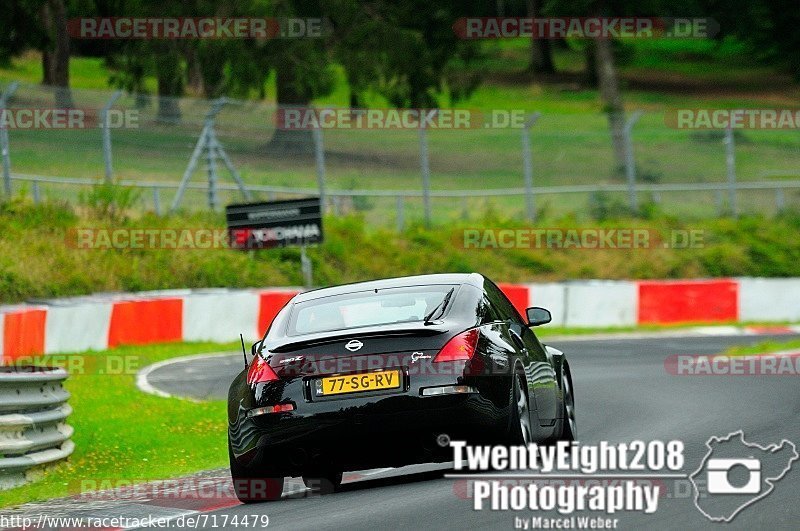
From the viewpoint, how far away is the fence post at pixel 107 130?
24.3m

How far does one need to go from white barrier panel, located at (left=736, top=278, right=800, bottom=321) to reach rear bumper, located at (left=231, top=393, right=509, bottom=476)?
1758 cm

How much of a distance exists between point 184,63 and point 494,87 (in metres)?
33.9

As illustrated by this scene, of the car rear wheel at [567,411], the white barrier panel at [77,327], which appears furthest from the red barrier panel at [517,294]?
the car rear wheel at [567,411]

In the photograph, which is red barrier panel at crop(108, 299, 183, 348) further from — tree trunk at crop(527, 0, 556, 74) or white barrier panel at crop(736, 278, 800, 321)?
tree trunk at crop(527, 0, 556, 74)

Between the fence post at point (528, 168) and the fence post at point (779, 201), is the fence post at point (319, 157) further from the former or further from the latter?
the fence post at point (779, 201)

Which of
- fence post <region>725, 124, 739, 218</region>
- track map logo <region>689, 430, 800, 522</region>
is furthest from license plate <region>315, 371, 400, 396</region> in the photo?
fence post <region>725, 124, 739, 218</region>

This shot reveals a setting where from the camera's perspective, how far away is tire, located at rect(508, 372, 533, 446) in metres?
9.24

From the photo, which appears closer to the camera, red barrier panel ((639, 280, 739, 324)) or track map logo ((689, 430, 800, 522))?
track map logo ((689, 430, 800, 522))

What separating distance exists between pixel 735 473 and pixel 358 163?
68.2ft

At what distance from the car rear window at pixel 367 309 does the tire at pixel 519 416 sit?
2.12 feet

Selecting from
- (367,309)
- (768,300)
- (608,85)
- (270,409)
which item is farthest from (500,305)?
(608,85)

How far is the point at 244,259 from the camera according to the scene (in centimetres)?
2553

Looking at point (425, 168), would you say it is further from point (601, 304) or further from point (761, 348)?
point (761, 348)

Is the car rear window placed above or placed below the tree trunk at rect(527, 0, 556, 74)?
below
